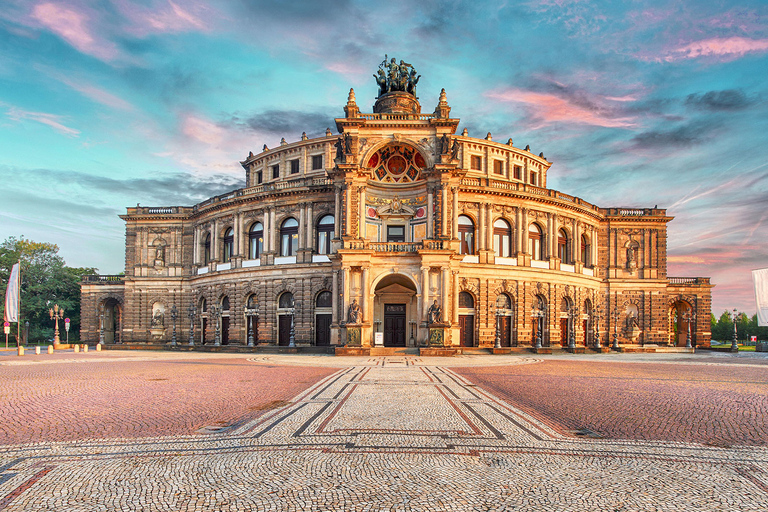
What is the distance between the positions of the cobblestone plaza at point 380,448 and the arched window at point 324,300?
2761 centimetres

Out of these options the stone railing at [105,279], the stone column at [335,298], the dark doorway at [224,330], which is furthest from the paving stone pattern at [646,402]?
the stone railing at [105,279]

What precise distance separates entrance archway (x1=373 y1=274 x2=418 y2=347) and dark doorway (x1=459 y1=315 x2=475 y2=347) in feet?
14.9

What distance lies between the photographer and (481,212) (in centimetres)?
4391

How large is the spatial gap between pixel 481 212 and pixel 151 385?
32945 mm

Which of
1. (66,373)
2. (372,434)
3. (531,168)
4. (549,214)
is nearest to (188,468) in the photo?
(372,434)

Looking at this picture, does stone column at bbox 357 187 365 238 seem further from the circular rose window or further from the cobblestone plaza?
the cobblestone plaza

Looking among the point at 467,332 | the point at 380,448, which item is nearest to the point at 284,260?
the point at 467,332

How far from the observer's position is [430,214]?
38156 millimetres

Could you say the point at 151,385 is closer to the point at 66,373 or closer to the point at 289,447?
the point at 66,373

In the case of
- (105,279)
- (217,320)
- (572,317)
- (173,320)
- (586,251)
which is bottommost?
(173,320)

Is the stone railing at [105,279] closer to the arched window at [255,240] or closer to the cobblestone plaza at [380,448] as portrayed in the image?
the arched window at [255,240]

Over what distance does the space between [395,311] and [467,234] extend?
31.8ft

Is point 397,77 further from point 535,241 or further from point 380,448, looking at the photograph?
point 380,448

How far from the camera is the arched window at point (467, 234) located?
43906 millimetres
